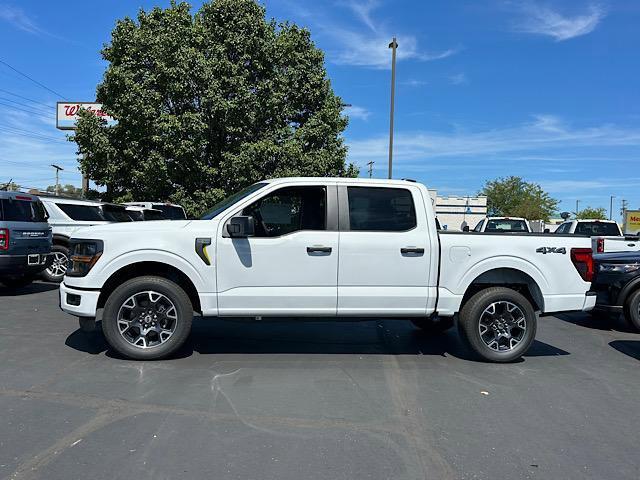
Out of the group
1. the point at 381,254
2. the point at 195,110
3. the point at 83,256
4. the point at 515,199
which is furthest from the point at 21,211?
the point at 515,199

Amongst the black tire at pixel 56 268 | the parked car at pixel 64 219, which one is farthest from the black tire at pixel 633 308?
the black tire at pixel 56 268

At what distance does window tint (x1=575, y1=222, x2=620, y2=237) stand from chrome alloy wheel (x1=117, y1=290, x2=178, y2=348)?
1333cm

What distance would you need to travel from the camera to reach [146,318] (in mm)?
5625

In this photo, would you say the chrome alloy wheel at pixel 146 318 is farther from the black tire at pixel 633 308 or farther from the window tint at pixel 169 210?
the window tint at pixel 169 210

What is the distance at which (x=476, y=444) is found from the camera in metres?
3.81

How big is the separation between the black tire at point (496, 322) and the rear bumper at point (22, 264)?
797 cm

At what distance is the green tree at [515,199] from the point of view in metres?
65.2

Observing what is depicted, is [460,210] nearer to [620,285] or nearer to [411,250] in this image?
[620,285]

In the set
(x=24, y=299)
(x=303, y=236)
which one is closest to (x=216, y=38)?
(x=24, y=299)

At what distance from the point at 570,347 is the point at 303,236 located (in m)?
4.18

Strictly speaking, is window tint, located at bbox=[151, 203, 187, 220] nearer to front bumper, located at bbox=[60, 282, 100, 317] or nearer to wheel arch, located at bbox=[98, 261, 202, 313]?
wheel arch, located at bbox=[98, 261, 202, 313]

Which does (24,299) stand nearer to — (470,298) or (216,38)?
(470,298)

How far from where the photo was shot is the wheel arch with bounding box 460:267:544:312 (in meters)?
6.06

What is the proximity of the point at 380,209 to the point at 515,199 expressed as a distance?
215 feet
